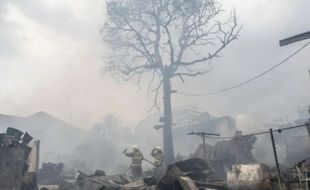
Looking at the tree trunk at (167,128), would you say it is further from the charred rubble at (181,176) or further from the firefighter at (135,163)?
the firefighter at (135,163)

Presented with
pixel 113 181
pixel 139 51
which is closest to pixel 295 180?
pixel 113 181

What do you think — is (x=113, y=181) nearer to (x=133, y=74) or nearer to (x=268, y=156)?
(x=133, y=74)

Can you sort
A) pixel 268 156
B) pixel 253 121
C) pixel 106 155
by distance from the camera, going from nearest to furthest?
pixel 268 156 → pixel 106 155 → pixel 253 121

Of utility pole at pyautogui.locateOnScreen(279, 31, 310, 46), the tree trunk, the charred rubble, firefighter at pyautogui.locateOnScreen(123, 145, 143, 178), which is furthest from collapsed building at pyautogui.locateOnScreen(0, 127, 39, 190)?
utility pole at pyautogui.locateOnScreen(279, 31, 310, 46)

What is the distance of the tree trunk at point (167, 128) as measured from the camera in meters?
21.4

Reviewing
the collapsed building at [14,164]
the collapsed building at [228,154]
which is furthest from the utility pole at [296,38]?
the collapsed building at [14,164]

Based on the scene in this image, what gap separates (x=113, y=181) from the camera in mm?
13203

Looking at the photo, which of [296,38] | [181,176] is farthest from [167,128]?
[296,38]

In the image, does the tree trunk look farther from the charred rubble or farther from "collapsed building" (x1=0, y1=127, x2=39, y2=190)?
"collapsed building" (x1=0, y1=127, x2=39, y2=190)

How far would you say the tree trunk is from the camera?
21375 millimetres

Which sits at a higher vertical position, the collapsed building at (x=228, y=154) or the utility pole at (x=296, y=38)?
the utility pole at (x=296, y=38)

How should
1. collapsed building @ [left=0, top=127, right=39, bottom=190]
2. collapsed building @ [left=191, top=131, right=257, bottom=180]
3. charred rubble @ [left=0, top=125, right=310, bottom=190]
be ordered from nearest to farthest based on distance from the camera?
charred rubble @ [left=0, top=125, right=310, bottom=190], collapsed building @ [left=0, top=127, right=39, bottom=190], collapsed building @ [left=191, top=131, right=257, bottom=180]

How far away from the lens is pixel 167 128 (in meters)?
22.4

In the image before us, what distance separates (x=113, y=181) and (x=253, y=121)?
35198 millimetres
